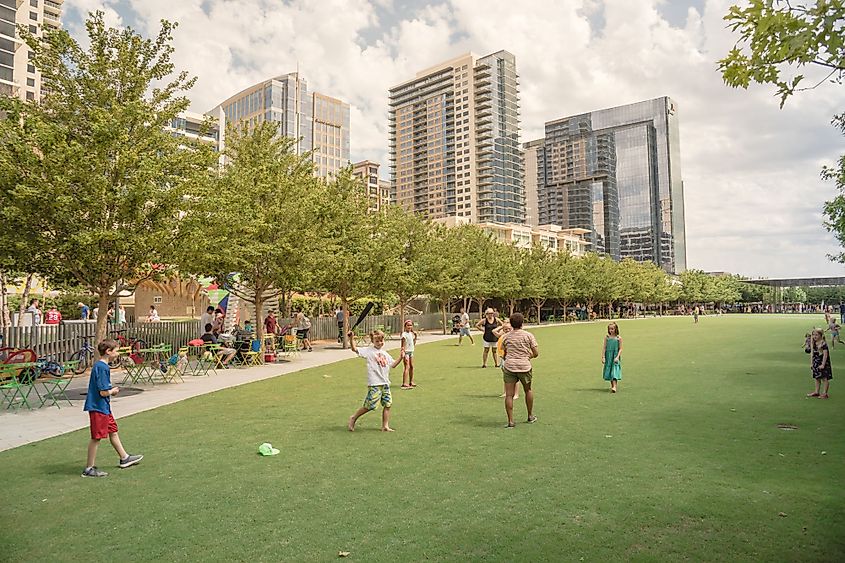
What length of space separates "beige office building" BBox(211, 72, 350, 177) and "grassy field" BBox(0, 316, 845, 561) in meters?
142

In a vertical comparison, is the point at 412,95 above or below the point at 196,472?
above

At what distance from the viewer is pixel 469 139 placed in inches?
6280

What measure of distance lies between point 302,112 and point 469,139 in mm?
45177

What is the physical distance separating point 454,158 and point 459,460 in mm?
160872

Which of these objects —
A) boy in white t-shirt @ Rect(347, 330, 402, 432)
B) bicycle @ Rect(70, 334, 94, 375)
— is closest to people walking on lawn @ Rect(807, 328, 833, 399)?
boy in white t-shirt @ Rect(347, 330, 402, 432)

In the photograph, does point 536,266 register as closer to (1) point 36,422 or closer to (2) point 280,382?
(2) point 280,382

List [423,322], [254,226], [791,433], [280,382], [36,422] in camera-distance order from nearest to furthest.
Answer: [791,433] → [36,422] → [280,382] → [254,226] → [423,322]

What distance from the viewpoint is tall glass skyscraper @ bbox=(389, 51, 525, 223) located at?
Answer: 517ft

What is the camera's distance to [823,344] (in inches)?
484

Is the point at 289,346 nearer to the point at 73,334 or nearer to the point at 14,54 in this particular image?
the point at 73,334

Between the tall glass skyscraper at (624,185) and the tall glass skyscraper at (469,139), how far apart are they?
115 ft

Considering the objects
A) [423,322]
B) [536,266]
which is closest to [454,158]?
[536,266]

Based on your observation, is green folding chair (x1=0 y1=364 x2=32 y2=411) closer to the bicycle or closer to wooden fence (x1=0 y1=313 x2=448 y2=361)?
wooden fence (x1=0 y1=313 x2=448 y2=361)

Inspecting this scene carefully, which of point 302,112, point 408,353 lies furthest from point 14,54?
point 302,112
